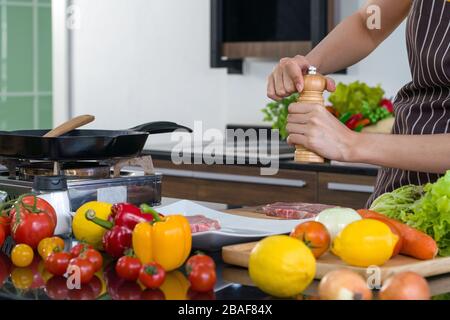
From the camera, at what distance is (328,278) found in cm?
120

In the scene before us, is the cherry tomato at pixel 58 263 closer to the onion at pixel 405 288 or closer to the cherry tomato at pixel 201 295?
the cherry tomato at pixel 201 295

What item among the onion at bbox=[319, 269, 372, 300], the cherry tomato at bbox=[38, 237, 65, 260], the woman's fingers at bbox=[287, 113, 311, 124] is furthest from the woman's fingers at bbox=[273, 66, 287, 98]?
the onion at bbox=[319, 269, 372, 300]

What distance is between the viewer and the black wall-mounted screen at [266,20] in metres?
3.99

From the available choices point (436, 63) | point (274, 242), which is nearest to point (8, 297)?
point (274, 242)

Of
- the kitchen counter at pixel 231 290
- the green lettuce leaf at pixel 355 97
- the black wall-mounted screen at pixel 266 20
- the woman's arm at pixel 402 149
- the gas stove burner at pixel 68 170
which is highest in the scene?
the black wall-mounted screen at pixel 266 20

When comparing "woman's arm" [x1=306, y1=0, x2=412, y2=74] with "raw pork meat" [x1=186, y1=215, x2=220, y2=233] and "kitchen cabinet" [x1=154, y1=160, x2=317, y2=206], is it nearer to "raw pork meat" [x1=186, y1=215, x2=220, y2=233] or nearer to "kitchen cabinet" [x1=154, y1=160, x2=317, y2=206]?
"raw pork meat" [x1=186, y1=215, x2=220, y2=233]

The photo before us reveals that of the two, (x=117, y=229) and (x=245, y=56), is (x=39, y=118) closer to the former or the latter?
(x=245, y=56)

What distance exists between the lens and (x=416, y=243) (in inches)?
58.6

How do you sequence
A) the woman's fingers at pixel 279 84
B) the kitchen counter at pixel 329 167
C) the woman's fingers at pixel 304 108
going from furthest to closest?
the kitchen counter at pixel 329 167 → the woman's fingers at pixel 279 84 → the woman's fingers at pixel 304 108

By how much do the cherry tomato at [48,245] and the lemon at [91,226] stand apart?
8cm

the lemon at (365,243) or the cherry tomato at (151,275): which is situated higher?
the lemon at (365,243)

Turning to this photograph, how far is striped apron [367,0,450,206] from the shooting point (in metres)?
1.98

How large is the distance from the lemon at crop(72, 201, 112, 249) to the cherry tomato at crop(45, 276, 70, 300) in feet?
0.68

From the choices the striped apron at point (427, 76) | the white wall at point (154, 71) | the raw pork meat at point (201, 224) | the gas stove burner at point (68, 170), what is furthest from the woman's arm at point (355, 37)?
the white wall at point (154, 71)
